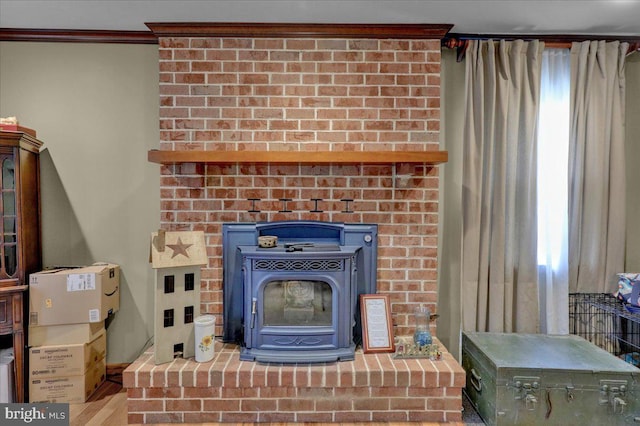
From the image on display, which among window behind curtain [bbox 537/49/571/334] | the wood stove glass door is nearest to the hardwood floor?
the wood stove glass door

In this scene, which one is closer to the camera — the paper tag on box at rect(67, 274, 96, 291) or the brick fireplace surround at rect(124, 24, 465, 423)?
the paper tag on box at rect(67, 274, 96, 291)

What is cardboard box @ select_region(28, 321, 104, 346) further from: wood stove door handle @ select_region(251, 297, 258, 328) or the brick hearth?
wood stove door handle @ select_region(251, 297, 258, 328)

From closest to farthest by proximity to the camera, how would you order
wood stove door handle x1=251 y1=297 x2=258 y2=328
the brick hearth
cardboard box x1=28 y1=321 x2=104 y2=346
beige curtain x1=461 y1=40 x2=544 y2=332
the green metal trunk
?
the green metal trunk → the brick hearth → wood stove door handle x1=251 y1=297 x2=258 y2=328 → cardboard box x1=28 y1=321 x2=104 y2=346 → beige curtain x1=461 y1=40 x2=544 y2=332

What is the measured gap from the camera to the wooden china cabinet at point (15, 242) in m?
2.28

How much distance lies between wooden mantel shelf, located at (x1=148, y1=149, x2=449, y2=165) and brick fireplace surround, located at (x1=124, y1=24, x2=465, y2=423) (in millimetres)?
236

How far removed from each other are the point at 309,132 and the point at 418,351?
4.99 ft

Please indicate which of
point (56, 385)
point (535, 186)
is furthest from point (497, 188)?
point (56, 385)

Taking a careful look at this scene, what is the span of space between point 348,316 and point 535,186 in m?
1.53

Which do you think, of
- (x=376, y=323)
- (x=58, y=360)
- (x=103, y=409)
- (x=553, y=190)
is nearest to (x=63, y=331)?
(x=58, y=360)

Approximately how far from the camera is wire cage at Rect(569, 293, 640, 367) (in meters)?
2.64

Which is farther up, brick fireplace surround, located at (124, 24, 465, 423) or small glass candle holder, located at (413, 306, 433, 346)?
brick fireplace surround, located at (124, 24, 465, 423)

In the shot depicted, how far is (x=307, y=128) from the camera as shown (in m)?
2.53

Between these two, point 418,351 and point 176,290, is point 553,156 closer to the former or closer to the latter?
point 418,351

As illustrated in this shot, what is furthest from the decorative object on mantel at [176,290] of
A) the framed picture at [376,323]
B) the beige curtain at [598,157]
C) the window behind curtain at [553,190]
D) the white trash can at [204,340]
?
the beige curtain at [598,157]
